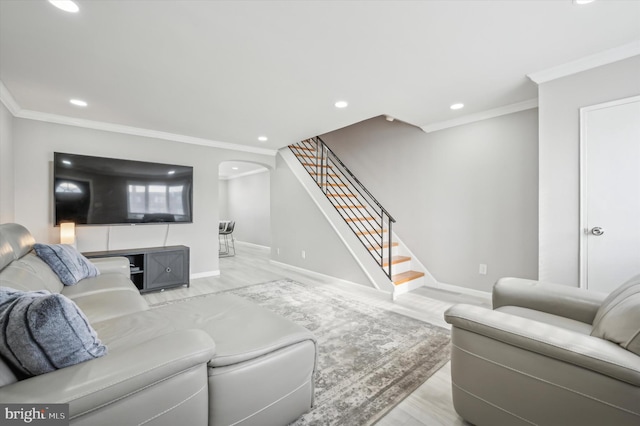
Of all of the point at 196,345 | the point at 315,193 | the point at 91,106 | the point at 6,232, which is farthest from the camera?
the point at 315,193

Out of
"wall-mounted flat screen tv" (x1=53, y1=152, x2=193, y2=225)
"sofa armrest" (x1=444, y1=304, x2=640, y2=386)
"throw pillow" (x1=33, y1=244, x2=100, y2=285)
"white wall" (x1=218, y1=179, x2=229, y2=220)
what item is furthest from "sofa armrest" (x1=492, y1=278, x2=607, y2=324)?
"white wall" (x1=218, y1=179, x2=229, y2=220)

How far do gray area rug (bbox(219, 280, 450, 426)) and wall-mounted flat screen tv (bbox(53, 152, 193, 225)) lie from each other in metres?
2.07

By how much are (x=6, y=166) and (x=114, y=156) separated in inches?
43.8

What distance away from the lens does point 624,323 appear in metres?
1.13

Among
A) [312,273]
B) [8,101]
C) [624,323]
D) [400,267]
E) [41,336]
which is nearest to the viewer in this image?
[41,336]

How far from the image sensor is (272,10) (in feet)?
5.62

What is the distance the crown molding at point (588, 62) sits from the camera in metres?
2.11

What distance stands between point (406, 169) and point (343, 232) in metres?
1.42

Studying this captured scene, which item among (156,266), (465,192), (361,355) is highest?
(465,192)

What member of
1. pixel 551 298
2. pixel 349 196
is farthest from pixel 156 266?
pixel 551 298

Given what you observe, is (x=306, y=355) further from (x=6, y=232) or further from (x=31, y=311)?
(x=6, y=232)

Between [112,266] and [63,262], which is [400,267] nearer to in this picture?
[112,266]

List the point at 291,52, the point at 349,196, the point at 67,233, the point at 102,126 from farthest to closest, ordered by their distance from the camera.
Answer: the point at 349,196, the point at 102,126, the point at 67,233, the point at 291,52

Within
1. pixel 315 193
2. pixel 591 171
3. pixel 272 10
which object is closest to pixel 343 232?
pixel 315 193
